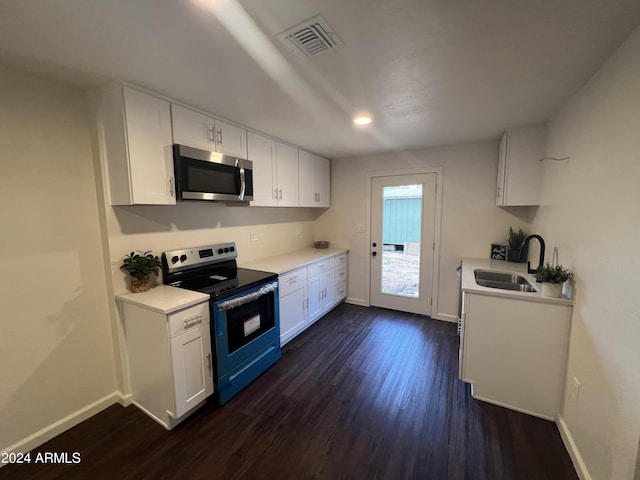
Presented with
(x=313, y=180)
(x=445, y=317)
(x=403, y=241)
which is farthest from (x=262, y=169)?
(x=445, y=317)

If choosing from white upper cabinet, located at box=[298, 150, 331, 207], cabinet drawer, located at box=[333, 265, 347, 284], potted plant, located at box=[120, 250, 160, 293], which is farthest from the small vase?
cabinet drawer, located at box=[333, 265, 347, 284]

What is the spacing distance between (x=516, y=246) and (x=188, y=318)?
11.0 feet

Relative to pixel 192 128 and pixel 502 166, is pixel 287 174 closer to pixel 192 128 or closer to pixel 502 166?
pixel 192 128

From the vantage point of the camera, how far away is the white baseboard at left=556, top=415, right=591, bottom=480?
4.80 feet

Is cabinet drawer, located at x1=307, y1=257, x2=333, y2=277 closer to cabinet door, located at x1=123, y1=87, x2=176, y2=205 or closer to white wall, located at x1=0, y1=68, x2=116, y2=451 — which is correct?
cabinet door, located at x1=123, y1=87, x2=176, y2=205

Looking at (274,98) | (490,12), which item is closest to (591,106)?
(490,12)

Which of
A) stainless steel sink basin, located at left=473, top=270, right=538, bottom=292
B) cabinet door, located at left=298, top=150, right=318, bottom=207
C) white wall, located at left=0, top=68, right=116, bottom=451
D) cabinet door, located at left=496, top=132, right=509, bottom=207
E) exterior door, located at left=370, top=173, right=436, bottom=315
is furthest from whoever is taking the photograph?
exterior door, located at left=370, top=173, right=436, bottom=315

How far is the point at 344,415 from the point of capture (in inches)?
77.4

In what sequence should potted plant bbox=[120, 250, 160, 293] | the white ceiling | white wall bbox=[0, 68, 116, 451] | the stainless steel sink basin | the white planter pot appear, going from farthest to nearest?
1. the stainless steel sink basin
2. potted plant bbox=[120, 250, 160, 293]
3. the white planter pot
4. white wall bbox=[0, 68, 116, 451]
5. the white ceiling

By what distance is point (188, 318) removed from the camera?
71.8 inches

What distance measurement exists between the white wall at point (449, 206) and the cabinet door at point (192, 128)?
7.36 ft

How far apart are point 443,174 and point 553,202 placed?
1.37 m

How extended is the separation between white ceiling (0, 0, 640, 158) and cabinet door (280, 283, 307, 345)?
1828 mm

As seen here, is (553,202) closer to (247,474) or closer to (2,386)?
(247,474)
